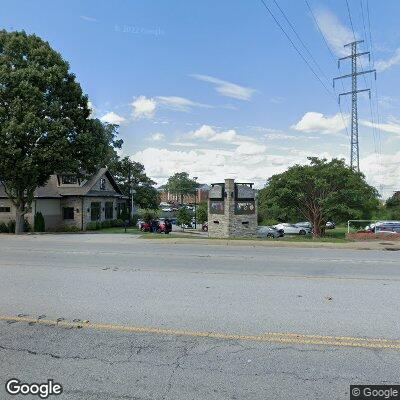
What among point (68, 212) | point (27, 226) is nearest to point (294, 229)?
point (68, 212)

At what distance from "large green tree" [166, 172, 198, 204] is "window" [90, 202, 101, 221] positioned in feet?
314

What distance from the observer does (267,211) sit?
2903cm

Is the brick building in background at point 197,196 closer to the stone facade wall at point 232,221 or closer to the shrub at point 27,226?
the shrub at point 27,226

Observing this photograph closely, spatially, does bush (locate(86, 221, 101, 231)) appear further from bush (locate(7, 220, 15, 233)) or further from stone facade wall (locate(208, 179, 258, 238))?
stone facade wall (locate(208, 179, 258, 238))

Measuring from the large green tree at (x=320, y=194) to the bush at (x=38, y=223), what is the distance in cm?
1796

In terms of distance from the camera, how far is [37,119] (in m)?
24.6

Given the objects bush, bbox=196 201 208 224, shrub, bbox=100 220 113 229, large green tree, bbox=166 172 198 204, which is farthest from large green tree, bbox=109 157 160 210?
large green tree, bbox=166 172 198 204

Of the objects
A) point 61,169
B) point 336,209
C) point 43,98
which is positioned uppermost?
point 43,98

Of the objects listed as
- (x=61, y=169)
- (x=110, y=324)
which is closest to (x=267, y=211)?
(x=61, y=169)

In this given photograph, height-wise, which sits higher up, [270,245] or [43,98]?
[43,98]

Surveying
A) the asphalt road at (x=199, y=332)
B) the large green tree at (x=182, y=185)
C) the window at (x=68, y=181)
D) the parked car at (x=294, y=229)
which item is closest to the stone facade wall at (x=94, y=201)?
the window at (x=68, y=181)

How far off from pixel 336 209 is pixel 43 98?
2140 cm

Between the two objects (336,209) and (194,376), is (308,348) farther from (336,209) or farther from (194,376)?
(336,209)

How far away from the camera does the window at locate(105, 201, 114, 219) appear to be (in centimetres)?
3828
